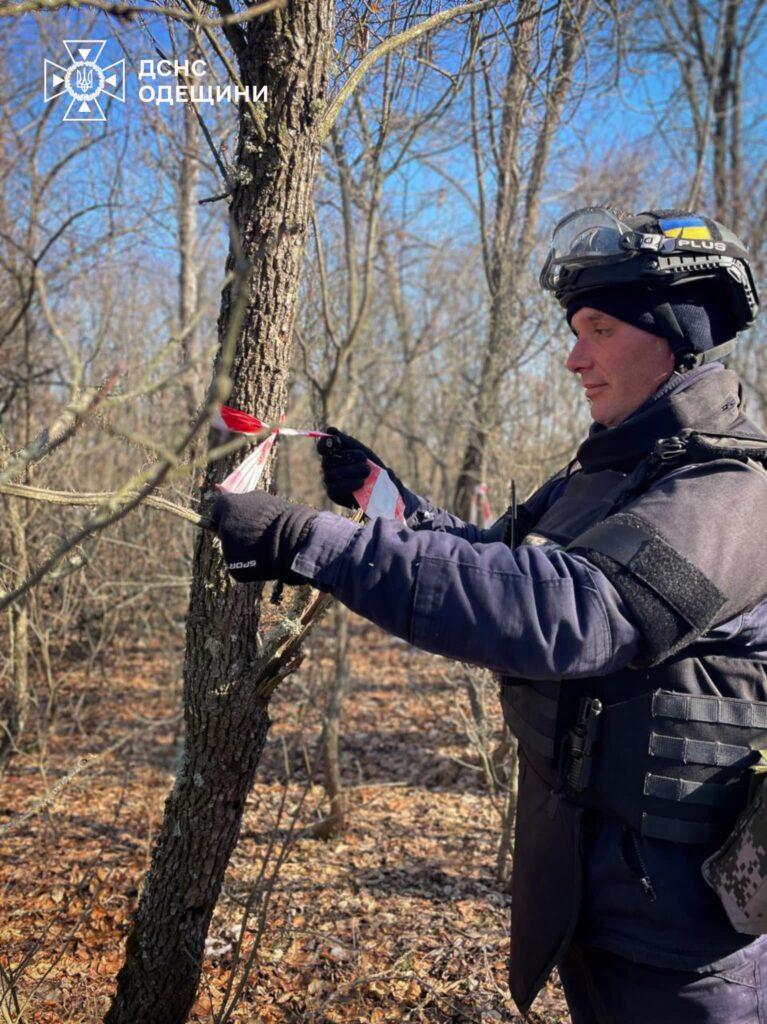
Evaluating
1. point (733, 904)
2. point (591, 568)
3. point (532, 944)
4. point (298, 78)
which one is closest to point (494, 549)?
point (591, 568)

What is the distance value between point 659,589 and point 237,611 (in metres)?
1.20

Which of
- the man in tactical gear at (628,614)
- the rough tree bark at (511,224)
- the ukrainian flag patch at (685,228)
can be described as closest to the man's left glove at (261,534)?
the man in tactical gear at (628,614)

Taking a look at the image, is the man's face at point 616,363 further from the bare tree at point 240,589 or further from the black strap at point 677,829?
the black strap at point 677,829

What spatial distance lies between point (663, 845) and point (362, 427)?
11.8 meters

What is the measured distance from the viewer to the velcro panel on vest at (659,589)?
138cm

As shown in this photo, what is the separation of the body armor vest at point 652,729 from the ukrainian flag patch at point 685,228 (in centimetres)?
50

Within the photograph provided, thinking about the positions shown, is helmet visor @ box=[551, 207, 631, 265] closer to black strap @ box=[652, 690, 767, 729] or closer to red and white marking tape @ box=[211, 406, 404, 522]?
red and white marking tape @ box=[211, 406, 404, 522]

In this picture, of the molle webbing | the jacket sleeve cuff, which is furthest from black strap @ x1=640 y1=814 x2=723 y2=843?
the jacket sleeve cuff

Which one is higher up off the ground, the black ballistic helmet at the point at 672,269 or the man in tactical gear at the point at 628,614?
the black ballistic helmet at the point at 672,269

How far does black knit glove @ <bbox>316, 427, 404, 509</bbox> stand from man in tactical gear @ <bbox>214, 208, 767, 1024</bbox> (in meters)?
0.56

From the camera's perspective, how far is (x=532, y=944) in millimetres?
1733

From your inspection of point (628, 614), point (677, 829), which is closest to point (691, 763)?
point (677, 829)

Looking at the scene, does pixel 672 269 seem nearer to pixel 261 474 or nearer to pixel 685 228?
pixel 685 228

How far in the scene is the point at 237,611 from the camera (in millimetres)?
2119
